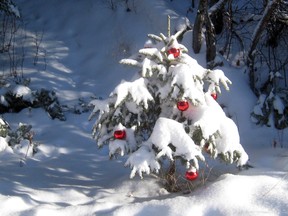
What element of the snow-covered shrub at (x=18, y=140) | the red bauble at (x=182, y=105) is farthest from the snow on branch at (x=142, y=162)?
the snow-covered shrub at (x=18, y=140)

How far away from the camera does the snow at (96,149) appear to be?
145 inches

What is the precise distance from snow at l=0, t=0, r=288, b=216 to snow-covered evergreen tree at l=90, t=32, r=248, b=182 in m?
0.27

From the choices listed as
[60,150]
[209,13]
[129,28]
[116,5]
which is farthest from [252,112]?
[116,5]

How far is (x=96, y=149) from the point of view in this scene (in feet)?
19.0

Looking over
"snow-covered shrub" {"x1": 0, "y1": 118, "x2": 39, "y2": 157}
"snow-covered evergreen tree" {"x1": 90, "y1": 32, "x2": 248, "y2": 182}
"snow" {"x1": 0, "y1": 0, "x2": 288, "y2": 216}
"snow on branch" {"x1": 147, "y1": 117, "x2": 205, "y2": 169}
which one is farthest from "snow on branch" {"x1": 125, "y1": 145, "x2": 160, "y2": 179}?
"snow-covered shrub" {"x1": 0, "y1": 118, "x2": 39, "y2": 157}

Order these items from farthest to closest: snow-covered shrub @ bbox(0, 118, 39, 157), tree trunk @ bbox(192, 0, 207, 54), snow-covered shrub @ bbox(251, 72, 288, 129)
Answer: tree trunk @ bbox(192, 0, 207, 54) < snow-covered shrub @ bbox(0, 118, 39, 157) < snow-covered shrub @ bbox(251, 72, 288, 129)

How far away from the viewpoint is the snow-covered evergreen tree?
363 cm

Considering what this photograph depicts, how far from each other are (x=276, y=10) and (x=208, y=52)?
1.26m

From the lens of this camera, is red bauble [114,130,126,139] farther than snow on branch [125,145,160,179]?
Yes

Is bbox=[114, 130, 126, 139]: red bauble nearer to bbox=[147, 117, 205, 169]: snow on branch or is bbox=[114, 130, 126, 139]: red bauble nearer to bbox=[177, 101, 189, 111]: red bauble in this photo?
bbox=[147, 117, 205, 169]: snow on branch

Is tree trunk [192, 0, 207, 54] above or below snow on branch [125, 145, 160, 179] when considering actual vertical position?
above

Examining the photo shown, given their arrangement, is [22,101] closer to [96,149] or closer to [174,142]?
[96,149]

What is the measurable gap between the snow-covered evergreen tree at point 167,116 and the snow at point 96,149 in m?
0.27

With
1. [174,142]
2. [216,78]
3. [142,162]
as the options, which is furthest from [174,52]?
[142,162]
